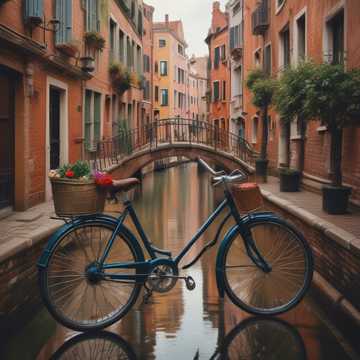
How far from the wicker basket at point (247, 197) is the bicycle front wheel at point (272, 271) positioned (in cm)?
15

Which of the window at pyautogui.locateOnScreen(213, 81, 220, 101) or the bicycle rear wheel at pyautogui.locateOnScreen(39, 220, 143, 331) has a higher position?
the window at pyautogui.locateOnScreen(213, 81, 220, 101)

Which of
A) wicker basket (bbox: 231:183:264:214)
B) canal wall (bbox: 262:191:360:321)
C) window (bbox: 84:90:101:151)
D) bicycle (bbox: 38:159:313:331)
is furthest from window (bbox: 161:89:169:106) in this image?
wicker basket (bbox: 231:183:264:214)

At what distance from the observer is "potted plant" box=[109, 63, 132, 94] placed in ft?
71.2

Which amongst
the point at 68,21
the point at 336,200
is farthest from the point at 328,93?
the point at 68,21

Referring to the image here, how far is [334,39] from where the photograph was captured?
1245 centimetres

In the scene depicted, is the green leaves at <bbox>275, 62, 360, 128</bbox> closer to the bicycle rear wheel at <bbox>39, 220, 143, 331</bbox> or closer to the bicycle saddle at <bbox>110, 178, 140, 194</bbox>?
the bicycle saddle at <bbox>110, 178, 140, 194</bbox>

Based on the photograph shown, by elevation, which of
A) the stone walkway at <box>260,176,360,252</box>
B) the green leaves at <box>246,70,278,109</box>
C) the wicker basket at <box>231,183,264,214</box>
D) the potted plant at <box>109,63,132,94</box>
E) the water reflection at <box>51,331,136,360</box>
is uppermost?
the potted plant at <box>109,63,132,94</box>

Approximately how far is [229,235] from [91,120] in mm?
14025

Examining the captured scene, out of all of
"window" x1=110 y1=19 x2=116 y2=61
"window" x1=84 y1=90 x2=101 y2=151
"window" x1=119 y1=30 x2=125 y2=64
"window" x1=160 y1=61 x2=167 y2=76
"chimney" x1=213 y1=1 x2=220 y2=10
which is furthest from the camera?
"window" x1=160 y1=61 x2=167 y2=76

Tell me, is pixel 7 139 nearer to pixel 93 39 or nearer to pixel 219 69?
pixel 93 39

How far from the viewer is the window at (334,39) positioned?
39.4ft

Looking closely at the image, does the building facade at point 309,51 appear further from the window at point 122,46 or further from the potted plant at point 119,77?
the window at point 122,46

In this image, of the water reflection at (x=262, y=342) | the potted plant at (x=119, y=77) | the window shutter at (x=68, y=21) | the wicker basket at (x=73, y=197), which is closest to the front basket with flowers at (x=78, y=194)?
the wicker basket at (x=73, y=197)

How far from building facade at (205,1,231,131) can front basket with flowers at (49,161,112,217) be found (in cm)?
3682
